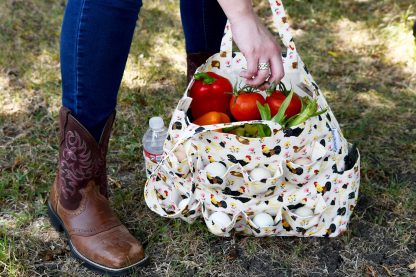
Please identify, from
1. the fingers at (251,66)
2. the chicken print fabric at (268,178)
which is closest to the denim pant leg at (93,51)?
the chicken print fabric at (268,178)

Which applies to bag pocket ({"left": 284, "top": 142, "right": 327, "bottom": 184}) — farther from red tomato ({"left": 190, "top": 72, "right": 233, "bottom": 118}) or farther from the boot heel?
the boot heel

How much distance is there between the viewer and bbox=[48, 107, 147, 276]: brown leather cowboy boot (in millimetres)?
1671

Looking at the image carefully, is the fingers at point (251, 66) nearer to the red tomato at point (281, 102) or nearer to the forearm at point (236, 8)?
the forearm at point (236, 8)

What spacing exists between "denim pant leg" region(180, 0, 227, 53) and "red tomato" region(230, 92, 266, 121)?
355 millimetres

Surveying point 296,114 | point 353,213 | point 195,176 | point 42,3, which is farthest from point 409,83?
point 42,3

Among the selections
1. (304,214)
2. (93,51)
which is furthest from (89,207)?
(304,214)

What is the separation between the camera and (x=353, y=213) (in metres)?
1.94

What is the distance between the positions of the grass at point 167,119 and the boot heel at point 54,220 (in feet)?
0.09

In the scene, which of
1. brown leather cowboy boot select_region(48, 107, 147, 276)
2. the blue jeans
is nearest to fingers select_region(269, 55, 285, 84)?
the blue jeans

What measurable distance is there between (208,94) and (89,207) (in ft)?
1.68

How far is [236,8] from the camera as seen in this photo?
1.45m

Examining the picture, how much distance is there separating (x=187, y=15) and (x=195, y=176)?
62cm

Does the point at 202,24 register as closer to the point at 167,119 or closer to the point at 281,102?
the point at 281,102

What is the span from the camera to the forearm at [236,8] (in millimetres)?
1443
